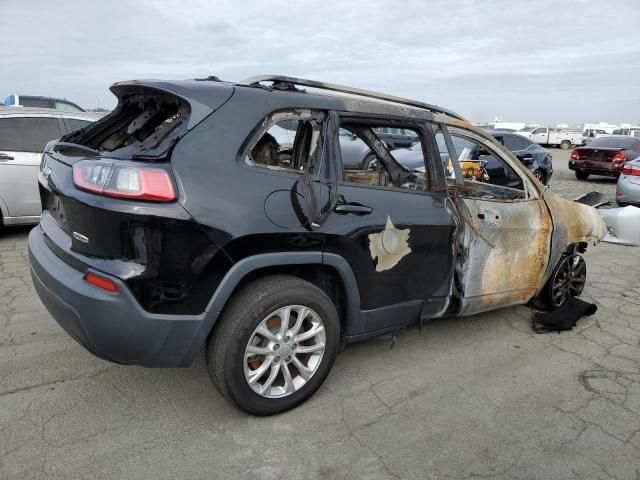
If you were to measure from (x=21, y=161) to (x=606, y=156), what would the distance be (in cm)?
1563

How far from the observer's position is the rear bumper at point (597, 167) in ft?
49.9

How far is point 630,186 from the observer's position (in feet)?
29.6

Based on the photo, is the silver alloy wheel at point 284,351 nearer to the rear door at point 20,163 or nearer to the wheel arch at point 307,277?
the wheel arch at point 307,277

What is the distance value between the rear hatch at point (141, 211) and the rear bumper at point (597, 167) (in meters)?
15.7

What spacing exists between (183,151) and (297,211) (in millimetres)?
660

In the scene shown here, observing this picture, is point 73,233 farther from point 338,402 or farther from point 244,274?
point 338,402

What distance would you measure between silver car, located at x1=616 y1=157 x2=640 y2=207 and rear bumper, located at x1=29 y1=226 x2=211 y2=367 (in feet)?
29.5

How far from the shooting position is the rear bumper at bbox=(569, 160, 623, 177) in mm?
15219

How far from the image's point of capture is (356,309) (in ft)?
9.97

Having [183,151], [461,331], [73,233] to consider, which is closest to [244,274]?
[183,151]

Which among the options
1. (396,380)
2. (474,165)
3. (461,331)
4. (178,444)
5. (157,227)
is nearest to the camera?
(157,227)

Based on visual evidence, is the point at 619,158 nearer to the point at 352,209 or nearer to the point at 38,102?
the point at 352,209

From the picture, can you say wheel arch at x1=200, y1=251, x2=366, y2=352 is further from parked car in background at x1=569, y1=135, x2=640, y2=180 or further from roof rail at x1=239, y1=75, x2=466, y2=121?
parked car in background at x1=569, y1=135, x2=640, y2=180

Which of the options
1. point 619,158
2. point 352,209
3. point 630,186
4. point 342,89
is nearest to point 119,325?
point 352,209
